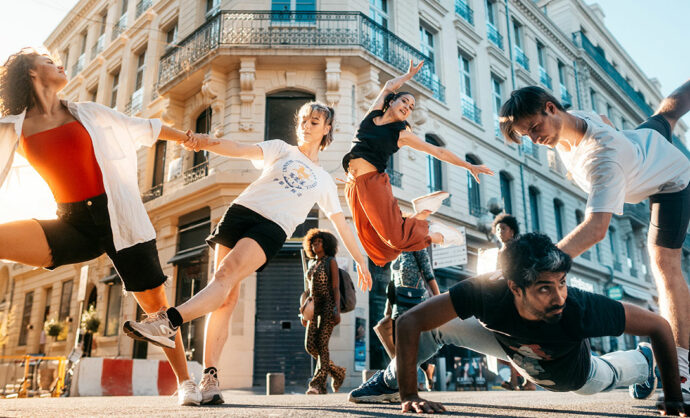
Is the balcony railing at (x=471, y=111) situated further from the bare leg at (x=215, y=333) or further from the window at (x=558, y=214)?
the bare leg at (x=215, y=333)

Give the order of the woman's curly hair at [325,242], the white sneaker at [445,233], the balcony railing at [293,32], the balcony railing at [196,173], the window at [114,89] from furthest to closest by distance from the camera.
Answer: the window at [114,89] < the balcony railing at [196,173] < the balcony railing at [293,32] < the woman's curly hair at [325,242] < the white sneaker at [445,233]

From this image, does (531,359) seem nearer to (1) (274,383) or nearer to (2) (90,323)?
(1) (274,383)

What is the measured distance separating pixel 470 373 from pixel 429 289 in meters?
5.81

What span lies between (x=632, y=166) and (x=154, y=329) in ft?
8.69

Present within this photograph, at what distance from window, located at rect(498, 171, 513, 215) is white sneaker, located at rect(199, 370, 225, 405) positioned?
1645 centimetres

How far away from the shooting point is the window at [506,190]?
1888 centimetres

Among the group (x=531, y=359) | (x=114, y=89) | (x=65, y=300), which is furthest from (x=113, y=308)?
(x=531, y=359)

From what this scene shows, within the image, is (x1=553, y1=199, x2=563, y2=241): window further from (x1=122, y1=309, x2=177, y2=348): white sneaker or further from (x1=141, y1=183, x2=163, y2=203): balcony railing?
(x1=122, y1=309, x2=177, y2=348): white sneaker

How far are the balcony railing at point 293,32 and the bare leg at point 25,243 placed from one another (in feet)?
36.8

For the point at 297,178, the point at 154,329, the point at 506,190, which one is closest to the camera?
the point at 154,329

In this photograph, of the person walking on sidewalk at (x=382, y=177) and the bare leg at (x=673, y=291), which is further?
the person walking on sidewalk at (x=382, y=177)

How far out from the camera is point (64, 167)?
9.35ft

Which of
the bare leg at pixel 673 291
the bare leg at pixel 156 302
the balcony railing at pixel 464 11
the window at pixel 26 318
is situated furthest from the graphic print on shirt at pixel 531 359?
the window at pixel 26 318

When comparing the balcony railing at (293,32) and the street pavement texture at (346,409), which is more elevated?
the balcony railing at (293,32)
